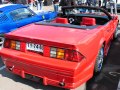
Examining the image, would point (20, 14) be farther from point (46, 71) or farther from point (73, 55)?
point (73, 55)

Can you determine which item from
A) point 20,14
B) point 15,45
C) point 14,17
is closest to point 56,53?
point 15,45

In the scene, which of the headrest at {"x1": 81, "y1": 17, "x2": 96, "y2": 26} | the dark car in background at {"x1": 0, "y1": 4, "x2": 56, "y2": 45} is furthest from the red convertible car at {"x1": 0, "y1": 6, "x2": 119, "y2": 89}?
the dark car in background at {"x1": 0, "y1": 4, "x2": 56, "y2": 45}

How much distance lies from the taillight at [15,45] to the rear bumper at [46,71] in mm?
92

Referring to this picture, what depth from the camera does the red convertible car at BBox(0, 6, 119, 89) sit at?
362 cm

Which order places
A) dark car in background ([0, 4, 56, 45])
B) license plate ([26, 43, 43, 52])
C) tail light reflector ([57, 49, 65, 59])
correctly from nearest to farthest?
1. tail light reflector ([57, 49, 65, 59])
2. license plate ([26, 43, 43, 52])
3. dark car in background ([0, 4, 56, 45])

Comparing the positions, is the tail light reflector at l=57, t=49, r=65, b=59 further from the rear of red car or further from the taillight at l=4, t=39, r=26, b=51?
the taillight at l=4, t=39, r=26, b=51

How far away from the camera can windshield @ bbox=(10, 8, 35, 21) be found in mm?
6910

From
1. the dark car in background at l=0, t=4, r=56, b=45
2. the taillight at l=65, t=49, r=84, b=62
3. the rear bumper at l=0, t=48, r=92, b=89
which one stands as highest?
the dark car in background at l=0, t=4, r=56, b=45

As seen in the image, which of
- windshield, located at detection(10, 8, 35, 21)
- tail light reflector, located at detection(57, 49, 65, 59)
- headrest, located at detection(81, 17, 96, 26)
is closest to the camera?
tail light reflector, located at detection(57, 49, 65, 59)

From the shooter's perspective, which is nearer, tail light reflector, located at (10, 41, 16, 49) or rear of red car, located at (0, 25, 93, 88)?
rear of red car, located at (0, 25, 93, 88)

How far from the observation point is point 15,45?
4152mm

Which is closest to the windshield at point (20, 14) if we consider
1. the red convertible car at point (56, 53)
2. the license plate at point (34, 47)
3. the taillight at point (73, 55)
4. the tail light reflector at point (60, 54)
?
the red convertible car at point (56, 53)

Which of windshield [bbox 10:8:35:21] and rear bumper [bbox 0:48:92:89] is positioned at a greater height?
windshield [bbox 10:8:35:21]

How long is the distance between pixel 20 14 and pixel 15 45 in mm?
3238
